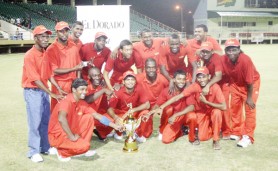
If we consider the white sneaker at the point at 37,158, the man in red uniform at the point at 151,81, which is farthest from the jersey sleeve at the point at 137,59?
the white sneaker at the point at 37,158

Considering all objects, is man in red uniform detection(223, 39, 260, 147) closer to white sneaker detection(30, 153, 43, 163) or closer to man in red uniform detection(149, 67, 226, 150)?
man in red uniform detection(149, 67, 226, 150)

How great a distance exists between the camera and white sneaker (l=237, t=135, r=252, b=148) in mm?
5535

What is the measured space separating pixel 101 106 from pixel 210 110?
2125mm

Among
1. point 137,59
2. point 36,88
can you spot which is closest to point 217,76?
point 137,59

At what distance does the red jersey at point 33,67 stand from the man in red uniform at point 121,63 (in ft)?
5.66

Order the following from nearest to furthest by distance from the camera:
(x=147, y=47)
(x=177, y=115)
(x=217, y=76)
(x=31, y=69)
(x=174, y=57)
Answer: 1. (x=31, y=69)
2. (x=177, y=115)
3. (x=217, y=76)
4. (x=174, y=57)
5. (x=147, y=47)

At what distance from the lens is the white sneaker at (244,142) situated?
554 centimetres

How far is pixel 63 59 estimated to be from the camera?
565cm

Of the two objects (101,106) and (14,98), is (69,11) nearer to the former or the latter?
(14,98)

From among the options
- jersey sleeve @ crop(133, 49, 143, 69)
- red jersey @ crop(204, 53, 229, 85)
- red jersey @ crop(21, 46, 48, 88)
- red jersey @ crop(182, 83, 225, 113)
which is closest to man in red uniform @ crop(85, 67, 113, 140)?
jersey sleeve @ crop(133, 49, 143, 69)

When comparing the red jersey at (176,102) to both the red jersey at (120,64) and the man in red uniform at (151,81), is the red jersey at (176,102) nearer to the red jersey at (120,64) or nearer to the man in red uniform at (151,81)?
the man in red uniform at (151,81)

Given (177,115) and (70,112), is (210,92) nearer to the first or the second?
(177,115)

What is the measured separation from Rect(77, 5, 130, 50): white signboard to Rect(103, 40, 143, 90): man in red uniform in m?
1.72

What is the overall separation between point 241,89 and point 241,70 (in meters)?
0.39
